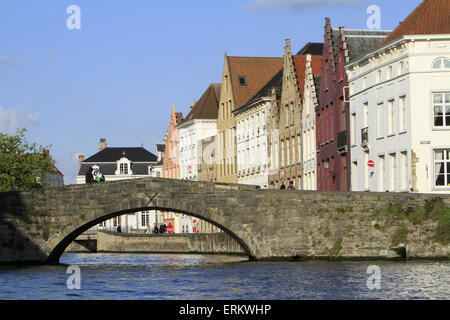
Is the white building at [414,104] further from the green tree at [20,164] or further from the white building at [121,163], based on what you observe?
the white building at [121,163]

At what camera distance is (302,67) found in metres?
75.9

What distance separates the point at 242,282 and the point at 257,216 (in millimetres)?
11595

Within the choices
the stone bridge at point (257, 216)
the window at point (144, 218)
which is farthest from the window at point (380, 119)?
the window at point (144, 218)

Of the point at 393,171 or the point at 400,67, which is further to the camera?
the point at 393,171

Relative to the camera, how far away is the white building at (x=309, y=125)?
68.9 metres

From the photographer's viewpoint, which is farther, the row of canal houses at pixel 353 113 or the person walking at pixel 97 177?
the person walking at pixel 97 177

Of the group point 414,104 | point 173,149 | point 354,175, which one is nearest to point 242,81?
point 173,149

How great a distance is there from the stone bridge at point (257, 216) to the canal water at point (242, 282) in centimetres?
146

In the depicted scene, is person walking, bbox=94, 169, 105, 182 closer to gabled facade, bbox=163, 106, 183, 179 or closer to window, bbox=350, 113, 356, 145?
window, bbox=350, 113, 356, 145

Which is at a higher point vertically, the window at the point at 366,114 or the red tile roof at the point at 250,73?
the red tile roof at the point at 250,73

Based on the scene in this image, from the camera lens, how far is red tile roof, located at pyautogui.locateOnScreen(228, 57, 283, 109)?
95625mm

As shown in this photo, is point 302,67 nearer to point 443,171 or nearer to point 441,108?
point 441,108
